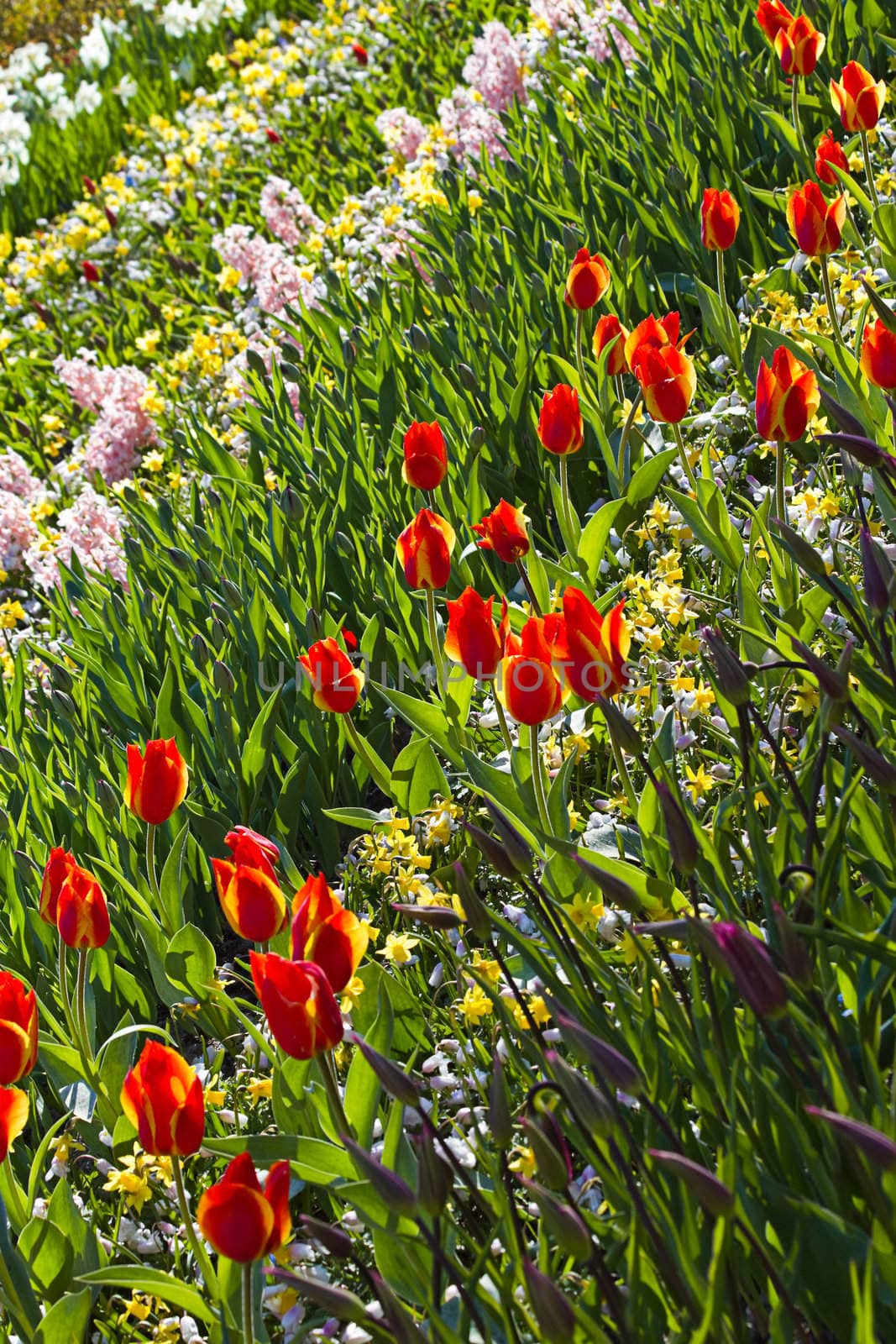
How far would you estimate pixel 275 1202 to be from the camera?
1.14 meters

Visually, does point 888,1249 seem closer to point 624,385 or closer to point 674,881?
point 674,881

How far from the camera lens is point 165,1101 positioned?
1207 mm

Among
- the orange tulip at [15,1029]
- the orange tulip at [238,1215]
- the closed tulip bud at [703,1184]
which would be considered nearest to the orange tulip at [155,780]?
the orange tulip at [15,1029]

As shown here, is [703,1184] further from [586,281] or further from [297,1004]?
[586,281]

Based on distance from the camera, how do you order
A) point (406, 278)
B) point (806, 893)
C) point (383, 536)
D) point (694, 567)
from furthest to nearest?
point (406, 278)
point (383, 536)
point (694, 567)
point (806, 893)

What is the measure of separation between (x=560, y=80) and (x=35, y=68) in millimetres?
6360

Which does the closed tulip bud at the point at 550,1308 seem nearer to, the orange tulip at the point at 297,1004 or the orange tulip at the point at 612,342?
the orange tulip at the point at 297,1004

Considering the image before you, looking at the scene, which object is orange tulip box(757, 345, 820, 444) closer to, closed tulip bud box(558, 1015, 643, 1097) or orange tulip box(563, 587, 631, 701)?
orange tulip box(563, 587, 631, 701)

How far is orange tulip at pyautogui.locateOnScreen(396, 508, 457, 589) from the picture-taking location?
180cm

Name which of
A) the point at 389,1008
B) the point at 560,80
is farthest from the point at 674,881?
the point at 560,80

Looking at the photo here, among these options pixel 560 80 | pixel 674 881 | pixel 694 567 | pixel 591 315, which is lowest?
pixel 674 881

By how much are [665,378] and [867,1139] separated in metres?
1.25

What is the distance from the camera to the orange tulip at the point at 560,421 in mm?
1953

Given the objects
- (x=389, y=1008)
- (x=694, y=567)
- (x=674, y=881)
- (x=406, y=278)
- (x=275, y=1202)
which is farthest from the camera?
Result: (x=406, y=278)
